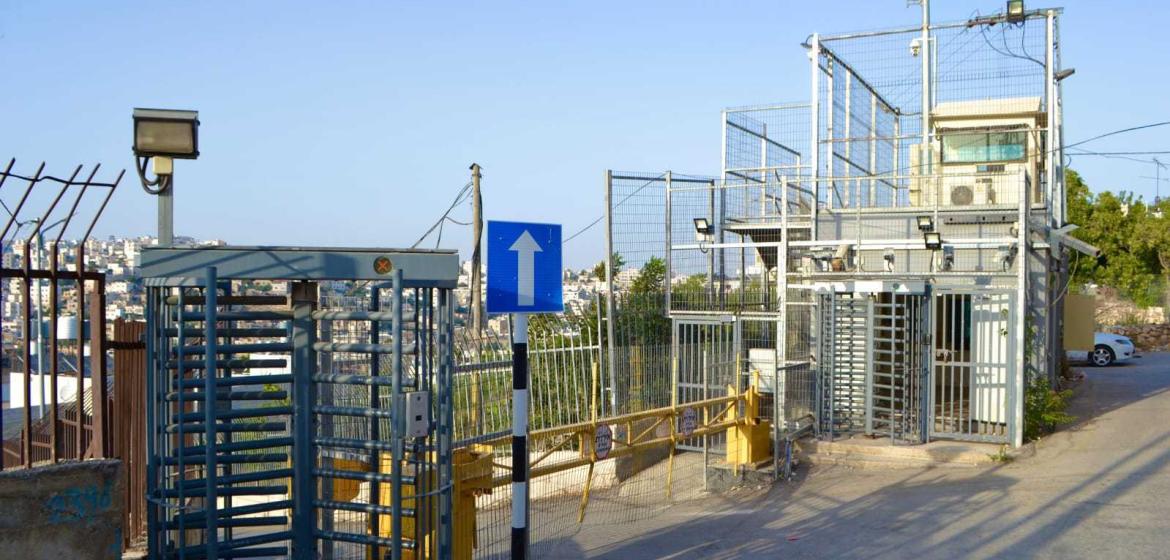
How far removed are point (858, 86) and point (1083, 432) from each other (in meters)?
8.28

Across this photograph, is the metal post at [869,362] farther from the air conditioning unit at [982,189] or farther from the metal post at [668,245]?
the air conditioning unit at [982,189]

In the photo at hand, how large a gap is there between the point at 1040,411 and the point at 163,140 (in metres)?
12.5

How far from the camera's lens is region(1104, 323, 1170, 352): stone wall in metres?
35.1

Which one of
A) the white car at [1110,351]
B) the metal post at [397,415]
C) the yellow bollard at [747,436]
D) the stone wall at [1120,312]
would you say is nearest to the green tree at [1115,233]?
the stone wall at [1120,312]

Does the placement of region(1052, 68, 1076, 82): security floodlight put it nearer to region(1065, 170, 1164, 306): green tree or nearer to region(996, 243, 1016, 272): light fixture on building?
region(996, 243, 1016, 272): light fixture on building

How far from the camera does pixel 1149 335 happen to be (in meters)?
35.7

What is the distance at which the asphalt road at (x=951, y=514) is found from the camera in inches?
374

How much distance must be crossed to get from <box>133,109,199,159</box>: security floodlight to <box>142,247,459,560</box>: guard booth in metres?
0.65

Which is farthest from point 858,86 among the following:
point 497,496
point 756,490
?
point 497,496

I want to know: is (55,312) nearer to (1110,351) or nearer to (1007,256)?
(1007,256)

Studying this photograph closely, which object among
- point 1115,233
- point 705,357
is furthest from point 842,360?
point 1115,233

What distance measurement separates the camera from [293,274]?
6.63m

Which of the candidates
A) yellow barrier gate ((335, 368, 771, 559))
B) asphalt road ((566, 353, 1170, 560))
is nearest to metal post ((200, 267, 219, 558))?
yellow barrier gate ((335, 368, 771, 559))

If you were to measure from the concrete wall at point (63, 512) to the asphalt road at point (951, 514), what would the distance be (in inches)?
183
